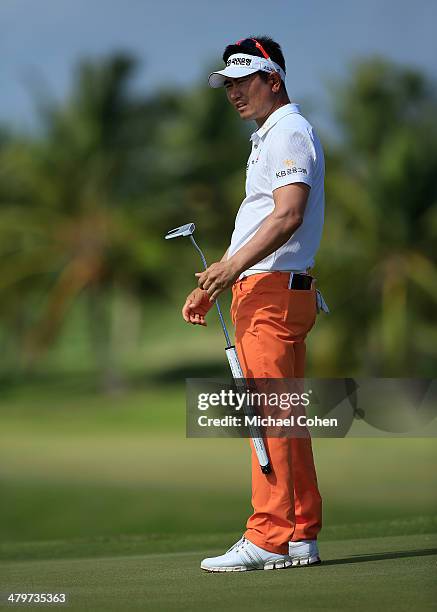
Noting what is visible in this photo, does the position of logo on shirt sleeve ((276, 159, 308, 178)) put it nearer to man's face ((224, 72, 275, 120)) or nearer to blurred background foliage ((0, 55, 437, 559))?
man's face ((224, 72, 275, 120))

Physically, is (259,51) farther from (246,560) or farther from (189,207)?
(189,207)

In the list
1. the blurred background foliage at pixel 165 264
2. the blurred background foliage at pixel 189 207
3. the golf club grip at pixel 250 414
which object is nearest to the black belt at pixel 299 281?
the golf club grip at pixel 250 414

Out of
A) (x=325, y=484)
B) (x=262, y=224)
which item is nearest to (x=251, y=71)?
(x=262, y=224)

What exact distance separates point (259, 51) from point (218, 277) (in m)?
0.90

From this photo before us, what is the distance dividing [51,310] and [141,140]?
593 cm

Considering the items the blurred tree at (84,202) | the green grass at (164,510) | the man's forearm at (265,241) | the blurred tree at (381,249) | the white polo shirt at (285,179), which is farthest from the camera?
the blurred tree at (84,202)

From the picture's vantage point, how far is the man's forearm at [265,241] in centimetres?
411

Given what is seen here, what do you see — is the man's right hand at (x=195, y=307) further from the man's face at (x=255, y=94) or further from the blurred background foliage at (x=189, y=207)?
the blurred background foliage at (x=189, y=207)

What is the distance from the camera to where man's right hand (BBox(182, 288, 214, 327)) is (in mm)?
4508

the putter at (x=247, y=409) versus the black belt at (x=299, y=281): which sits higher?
the black belt at (x=299, y=281)

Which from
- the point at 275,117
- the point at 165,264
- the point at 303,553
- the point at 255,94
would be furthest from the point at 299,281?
the point at 165,264

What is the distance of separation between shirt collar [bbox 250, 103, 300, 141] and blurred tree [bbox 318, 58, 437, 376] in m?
26.8

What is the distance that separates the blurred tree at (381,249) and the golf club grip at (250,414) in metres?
26.9

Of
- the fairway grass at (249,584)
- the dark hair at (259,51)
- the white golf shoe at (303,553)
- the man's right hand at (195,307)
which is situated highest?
the dark hair at (259,51)
